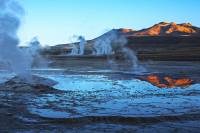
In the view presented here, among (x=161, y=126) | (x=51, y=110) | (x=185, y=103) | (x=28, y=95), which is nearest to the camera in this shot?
(x=161, y=126)

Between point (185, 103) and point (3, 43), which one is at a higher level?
point (3, 43)

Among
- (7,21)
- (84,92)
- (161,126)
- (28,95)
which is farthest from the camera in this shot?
(7,21)

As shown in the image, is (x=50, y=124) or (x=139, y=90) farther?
(x=139, y=90)

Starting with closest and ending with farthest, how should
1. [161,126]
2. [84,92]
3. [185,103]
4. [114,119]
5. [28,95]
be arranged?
1. [161,126]
2. [114,119]
3. [185,103]
4. [28,95]
5. [84,92]

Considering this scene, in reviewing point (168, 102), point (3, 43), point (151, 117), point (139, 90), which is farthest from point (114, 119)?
point (3, 43)

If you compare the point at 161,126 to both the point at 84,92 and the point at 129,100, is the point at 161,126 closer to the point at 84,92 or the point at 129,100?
the point at 129,100

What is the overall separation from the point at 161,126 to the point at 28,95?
8488 mm

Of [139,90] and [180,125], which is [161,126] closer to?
[180,125]

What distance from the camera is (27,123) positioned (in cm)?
1267

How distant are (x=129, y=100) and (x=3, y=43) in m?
7.80

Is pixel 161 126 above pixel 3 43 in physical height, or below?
below

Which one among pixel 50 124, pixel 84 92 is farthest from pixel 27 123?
pixel 84 92

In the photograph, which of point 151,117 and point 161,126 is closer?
point 161,126

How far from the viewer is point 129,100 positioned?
17938 millimetres
